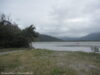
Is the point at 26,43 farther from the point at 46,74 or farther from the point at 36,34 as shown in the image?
the point at 46,74

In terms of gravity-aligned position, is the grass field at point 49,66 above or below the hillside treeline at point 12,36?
below

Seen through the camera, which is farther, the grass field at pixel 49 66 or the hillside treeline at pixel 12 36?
the hillside treeline at pixel 12 36

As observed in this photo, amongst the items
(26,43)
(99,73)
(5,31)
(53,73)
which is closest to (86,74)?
(99,73)

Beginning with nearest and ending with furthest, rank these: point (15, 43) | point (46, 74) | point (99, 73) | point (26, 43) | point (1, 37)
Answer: point (46, 74) < point (99, 73) < point (1, 37) < point (15, 43) < point (26, 43)

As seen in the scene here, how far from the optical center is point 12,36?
34500 millimetres

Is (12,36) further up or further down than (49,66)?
further up

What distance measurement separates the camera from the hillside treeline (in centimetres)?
3238

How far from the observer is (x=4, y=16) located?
35.6m

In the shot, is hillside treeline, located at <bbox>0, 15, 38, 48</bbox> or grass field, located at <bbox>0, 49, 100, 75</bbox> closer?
grass field, located at <bbox>0, 49, 100, 75</bbox>

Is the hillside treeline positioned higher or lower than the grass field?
higher

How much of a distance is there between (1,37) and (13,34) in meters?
3.53

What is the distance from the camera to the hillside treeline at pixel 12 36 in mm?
32375

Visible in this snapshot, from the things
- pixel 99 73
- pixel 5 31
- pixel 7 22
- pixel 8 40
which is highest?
pixel 7 22

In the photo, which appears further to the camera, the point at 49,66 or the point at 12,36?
the point at 12,36
